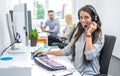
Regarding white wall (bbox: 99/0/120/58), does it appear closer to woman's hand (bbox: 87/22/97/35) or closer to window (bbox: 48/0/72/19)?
window (bbox: 48/0/72/19)

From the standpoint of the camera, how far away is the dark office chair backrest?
180 cm

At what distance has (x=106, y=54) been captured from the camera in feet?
6.00

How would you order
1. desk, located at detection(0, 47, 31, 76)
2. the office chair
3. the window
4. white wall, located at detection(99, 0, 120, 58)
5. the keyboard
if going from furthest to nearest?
the window < white wall, located at detection(99, 0, 120, 58) < the office chair < the keyboard < desk, located at detection(0, 47, 31, 76)

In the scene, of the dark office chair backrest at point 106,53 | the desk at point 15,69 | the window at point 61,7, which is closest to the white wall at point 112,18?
the window at point 61,7

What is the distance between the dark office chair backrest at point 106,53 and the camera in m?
1.80

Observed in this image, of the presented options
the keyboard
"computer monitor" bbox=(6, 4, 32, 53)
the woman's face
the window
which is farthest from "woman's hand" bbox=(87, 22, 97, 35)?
the window

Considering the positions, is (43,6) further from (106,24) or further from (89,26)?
(89,26)

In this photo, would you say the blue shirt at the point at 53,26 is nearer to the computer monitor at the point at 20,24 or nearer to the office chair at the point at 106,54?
the office chair at the point at 106,54

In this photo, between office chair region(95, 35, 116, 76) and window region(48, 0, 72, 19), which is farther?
window region(48, 0, 72, 19)

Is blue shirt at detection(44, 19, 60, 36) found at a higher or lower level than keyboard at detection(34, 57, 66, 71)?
higher

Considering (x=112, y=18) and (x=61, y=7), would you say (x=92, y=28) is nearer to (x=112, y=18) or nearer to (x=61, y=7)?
(x=112, y=18)

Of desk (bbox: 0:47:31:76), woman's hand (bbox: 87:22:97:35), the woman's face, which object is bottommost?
desk (bbox: 0:47:31:76)

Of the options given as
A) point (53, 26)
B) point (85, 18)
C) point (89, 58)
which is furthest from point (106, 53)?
point (53, 26)

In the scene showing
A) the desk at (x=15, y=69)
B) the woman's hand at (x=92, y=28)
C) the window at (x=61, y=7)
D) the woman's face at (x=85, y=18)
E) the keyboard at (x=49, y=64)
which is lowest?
the keyboard at (x=49, y=64)
